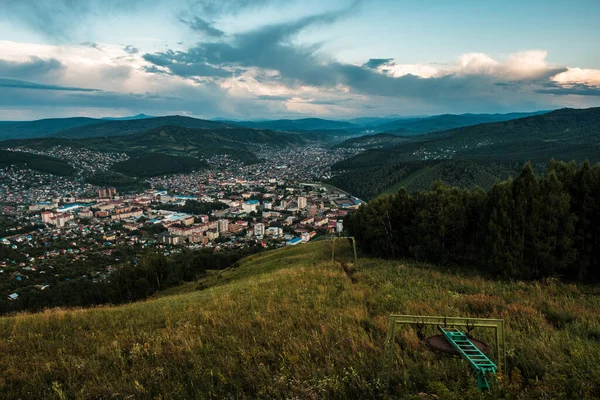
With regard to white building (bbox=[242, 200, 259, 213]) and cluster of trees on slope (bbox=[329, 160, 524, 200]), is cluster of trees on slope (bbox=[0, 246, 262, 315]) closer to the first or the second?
white building (bbox=[242, 200, 259, 213])

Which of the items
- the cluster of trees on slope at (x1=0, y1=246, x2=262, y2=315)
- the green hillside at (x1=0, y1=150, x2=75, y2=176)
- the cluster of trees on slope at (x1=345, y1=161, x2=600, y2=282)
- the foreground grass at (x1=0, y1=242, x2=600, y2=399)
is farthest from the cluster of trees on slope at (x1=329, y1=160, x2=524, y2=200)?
the green hillside at (x1=0, y1=150, x2=75, y2=176)

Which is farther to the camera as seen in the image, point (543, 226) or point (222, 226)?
point (222, 226)

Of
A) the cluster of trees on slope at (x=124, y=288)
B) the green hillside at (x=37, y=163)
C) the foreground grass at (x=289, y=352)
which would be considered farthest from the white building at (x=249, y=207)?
the green hillside at (x=37, y=163)

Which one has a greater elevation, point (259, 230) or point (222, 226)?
point (222, 226)

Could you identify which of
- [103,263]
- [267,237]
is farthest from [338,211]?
[103,263]

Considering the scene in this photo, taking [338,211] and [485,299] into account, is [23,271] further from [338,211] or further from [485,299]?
[338,211]

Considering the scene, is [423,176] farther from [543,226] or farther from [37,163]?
[37,163]

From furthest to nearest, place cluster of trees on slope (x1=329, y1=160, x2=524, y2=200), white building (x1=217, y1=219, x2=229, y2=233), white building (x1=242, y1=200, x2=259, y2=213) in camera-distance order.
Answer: cluster of trees on slope (x1=329, y1=160, x2=524, y2=200) → white building (x1=242, y1=200, x2=259, y2=213) → white building (x1=217, y1=219, x2=229, y2=233)

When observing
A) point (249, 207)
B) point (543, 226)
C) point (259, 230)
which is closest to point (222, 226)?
point (259, 230)
